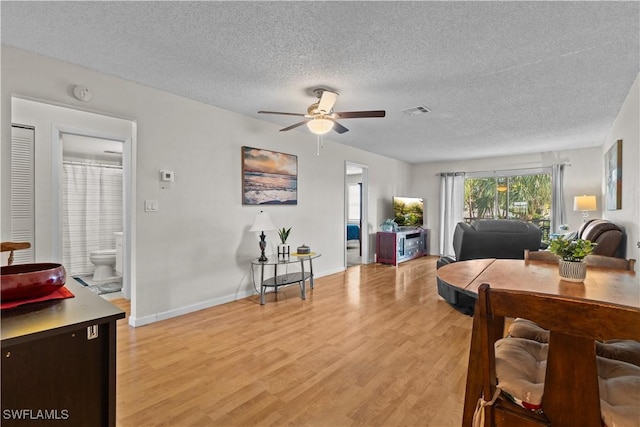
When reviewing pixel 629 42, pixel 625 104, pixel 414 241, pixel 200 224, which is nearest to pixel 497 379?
pixel 629 42

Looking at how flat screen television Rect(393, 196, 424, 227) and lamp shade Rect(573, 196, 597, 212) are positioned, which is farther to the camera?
flat screen television Rect(393, 196, 424, 227)

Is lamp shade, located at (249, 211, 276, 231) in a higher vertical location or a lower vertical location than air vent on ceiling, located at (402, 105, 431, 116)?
lower

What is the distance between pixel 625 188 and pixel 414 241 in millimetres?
4062

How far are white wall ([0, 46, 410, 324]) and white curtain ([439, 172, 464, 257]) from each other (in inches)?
170

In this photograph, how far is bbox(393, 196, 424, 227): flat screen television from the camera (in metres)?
6.87

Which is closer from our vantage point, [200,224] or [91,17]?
[91,17]

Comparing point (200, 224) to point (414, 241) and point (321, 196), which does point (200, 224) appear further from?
point (414, 241)

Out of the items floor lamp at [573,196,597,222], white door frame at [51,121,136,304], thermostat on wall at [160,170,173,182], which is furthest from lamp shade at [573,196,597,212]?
white door frame at [51,121,136,304]

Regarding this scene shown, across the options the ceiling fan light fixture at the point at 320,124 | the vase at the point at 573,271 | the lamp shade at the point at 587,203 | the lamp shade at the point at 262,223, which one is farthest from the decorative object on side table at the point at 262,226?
the lamp shade at the point at 587,203

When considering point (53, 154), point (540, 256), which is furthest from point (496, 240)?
point (53, 154)

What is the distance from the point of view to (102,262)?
15.5ft

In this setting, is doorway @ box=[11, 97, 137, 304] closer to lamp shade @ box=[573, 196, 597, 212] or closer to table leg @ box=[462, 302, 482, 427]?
table leg @ box=[462, 302, 482, 427]

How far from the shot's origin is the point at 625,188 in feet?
10.0

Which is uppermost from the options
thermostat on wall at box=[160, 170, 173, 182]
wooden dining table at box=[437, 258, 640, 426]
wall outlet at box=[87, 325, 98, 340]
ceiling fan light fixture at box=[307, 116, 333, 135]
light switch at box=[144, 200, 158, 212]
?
ceiling fan light fixture at box=[307, 116, 333, 135]
